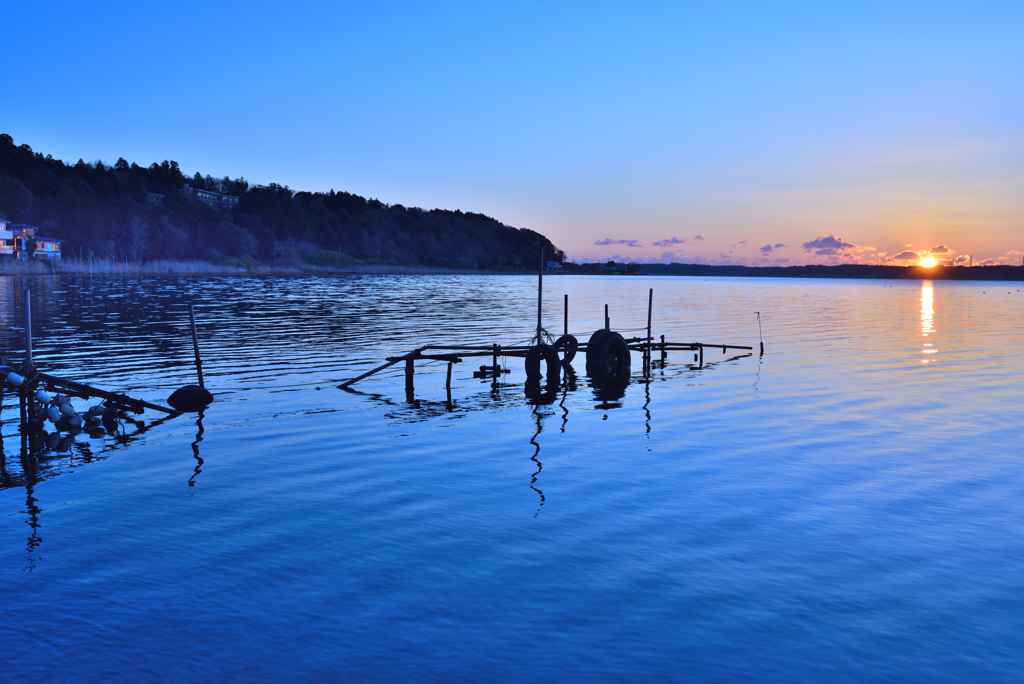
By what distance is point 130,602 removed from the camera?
30.1 ft

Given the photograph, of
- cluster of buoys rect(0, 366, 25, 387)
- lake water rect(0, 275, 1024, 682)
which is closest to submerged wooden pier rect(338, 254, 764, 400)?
lake water rect(0, 275, 1024, 682)

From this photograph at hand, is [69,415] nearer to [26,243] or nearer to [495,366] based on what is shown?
[495,366]

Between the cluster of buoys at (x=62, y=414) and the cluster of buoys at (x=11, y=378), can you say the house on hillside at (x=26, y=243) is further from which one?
the cluster of buoys at (x=11, y=378)

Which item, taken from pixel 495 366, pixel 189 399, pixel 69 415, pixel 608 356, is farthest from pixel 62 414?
pixel 608 356

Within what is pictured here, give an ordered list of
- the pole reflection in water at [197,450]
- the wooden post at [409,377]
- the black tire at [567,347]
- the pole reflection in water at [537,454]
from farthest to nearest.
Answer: the black tire at [567,347] < the wooden post at [409,377] < the pole reflection in water at [197,450] < the pole reflection in water at [537,454]

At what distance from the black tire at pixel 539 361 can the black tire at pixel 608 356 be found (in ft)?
9.03

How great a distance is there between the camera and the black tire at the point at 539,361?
28.2 metres

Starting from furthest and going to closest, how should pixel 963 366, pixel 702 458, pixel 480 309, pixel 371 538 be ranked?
pixel 480 309
pixel 963 366
pixel 702 458
pixel 371 538

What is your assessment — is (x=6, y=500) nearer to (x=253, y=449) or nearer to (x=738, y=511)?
(x=253, y=449)

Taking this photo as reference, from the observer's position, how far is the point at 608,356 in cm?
3145

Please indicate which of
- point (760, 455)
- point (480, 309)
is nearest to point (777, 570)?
point (760, 455)

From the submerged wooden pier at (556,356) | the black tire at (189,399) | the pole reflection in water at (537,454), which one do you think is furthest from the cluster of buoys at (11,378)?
the pole reflection in water at (537,454)

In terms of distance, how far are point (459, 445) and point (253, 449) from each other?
503 centimetres

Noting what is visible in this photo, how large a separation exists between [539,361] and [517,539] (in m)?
17.0
